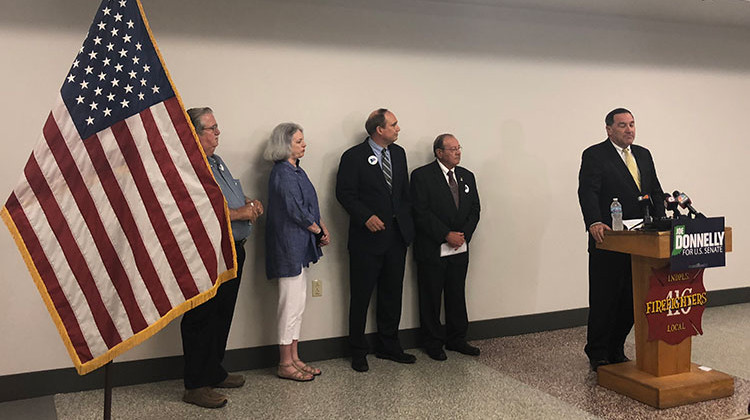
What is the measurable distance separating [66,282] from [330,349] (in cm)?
271

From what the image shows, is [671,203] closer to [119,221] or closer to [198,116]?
[198,116]

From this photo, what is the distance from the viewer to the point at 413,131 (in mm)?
5047

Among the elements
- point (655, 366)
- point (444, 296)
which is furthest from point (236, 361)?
point (655, 366)

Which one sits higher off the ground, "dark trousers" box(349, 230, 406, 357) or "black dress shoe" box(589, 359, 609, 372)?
"dark trousers" box(349, 230, 406, 357)

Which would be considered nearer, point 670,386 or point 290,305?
point 670,386

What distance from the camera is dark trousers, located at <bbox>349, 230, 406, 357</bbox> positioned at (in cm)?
453

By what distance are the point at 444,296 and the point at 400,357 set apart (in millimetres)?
596

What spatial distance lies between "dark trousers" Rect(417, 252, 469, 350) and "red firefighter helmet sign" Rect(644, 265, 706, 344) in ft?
4.87

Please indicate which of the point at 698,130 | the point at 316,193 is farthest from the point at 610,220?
the point at 698,130

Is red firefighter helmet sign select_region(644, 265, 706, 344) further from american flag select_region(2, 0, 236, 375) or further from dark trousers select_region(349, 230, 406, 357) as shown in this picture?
american flag select_region(2, 0, 236, 375)

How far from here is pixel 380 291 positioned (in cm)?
470

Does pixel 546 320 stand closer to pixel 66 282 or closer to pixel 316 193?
pixel 316 193

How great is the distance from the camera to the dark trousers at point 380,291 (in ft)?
14.9

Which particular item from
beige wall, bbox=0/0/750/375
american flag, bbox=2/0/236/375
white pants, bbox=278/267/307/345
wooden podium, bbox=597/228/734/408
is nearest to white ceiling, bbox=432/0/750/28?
beige wall, bbox=0/0/750/375
